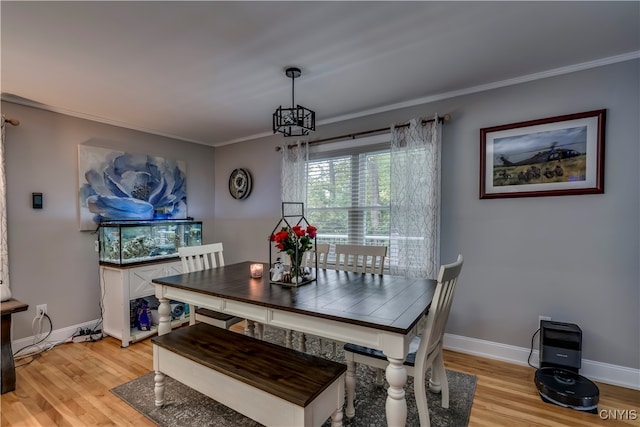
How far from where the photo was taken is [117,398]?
212cm

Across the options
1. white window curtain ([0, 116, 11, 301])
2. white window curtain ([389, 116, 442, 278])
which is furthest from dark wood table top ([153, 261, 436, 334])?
white window curtain ([0, 116, 11, 301])

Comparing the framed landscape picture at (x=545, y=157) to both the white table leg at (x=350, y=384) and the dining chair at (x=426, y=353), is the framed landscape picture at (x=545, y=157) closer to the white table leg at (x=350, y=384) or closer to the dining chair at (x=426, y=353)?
the dining chair at (x=426, y=353)

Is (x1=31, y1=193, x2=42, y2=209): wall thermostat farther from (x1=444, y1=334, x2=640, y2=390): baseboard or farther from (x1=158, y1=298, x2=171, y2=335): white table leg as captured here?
(x1=444, y1=334, x2=640, y2=390): baseboard

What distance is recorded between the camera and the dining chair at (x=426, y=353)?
61.5 inches

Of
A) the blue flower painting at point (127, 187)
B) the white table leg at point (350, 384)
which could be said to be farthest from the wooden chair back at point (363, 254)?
the blue flower painting at point (127, 187)

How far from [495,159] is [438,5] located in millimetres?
1492

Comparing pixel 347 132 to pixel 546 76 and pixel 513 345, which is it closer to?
pixel 546 76

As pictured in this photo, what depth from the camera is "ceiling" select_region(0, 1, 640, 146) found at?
1.62m

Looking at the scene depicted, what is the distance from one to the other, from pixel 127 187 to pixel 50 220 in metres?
0.77

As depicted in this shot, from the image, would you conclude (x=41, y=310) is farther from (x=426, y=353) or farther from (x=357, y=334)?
(x=426, y=353)

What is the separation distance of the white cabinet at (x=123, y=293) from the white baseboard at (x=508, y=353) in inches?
13.9

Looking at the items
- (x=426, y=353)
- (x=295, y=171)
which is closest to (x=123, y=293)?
(x=295, y=171)

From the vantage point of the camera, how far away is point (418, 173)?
2.92m

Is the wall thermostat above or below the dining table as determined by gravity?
above
